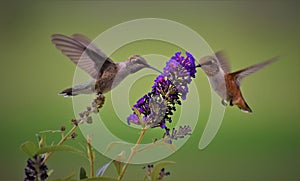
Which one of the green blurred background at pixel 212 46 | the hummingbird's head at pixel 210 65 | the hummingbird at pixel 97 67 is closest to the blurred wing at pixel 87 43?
the hummingbird at pixel 97 67

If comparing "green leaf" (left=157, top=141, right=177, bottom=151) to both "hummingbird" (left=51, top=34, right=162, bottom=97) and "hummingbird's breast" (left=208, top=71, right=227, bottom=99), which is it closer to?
"hummingbird" (left=51, top=34, right=162, bottom=97)

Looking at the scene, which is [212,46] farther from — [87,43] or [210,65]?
[87,43]

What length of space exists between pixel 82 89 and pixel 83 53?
0.25 feet

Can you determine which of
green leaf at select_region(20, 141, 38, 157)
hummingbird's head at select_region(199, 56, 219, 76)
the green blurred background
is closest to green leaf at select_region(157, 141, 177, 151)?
green leaf at select_region(20, 141, 38, 157)

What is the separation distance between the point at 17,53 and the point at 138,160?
5.53 ft

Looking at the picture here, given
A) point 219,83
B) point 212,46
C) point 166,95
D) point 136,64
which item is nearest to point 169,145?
point 166,95

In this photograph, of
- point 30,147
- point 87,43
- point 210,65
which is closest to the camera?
point 30,147

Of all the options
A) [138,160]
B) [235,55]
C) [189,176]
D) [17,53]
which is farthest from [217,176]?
[138,160]

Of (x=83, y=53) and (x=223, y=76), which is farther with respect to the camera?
(x=223, y=76)

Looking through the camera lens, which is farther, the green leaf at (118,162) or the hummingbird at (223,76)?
the hummingbird at (223,76)

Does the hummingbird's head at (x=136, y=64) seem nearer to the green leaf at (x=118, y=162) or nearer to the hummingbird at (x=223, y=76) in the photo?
the hummingbird at (x=223, y=76)

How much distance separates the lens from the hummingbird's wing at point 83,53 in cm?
62

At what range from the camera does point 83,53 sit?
2.26 ft

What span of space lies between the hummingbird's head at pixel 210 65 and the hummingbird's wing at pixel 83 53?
18 centimetres
